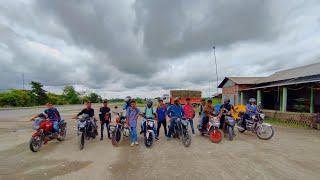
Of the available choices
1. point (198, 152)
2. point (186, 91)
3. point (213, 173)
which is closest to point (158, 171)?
point (213, 173)

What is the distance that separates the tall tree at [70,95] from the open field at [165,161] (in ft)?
249

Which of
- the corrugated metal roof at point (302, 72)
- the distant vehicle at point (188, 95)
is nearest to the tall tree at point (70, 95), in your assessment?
the distant vehicle at point (188, 95)

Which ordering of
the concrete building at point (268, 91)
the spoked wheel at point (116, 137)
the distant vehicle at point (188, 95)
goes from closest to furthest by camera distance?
the spoked wheel at point (116, 137) → the concrete building at point (268, 91) → the distant vehicle at point (188, 95)

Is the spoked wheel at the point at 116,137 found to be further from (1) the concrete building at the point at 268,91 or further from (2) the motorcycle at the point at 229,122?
(1) the concrete building at the point at 268,91

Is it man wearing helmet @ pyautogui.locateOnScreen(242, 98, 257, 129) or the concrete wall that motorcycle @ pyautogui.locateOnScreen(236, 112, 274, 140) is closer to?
man wearing helmet @ pyautogui.locateOnScreen(242, 98, 257, 129)

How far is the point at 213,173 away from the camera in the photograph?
13.3ft

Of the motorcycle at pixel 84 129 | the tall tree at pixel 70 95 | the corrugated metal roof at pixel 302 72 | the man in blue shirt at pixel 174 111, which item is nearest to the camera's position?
the motorcycle at pixel 84 129

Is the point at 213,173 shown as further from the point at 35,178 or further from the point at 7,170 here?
the point at 7,170

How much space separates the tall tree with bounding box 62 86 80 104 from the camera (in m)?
76.4

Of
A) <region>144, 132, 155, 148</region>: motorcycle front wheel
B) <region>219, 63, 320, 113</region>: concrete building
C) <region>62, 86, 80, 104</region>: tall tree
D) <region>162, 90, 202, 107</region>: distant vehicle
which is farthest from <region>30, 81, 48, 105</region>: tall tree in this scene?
<region>144, 132, 155, 148</region>: motorcycle front wheel

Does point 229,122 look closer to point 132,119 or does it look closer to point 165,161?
point 165,161

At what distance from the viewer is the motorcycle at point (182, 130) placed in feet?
21.1

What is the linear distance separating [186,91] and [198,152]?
88.5 feet

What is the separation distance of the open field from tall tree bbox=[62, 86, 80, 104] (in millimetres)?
75985
